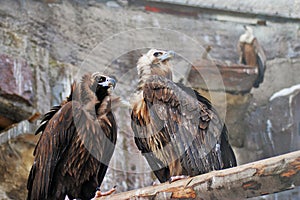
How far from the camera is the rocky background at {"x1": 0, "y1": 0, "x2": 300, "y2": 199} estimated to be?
9.66 m

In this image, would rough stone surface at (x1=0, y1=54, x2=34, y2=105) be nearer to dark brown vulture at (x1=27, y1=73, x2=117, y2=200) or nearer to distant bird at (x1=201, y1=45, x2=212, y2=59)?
dark brown vulture at (x1=27, y1=73, x2=117, y2=200)

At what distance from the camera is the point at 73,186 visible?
A: 739 cm

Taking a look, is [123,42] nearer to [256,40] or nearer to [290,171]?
[256,40]

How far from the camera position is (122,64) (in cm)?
1146

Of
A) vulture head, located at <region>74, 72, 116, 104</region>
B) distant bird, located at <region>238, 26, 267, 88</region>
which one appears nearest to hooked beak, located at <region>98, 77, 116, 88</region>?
vulture head, located at <region>74, 72, 116, 104</region>

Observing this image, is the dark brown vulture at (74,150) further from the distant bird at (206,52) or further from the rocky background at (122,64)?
the distant bird at (206,52)

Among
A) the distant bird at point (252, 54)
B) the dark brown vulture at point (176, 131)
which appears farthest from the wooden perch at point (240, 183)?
the distant bird at point (252, 54)

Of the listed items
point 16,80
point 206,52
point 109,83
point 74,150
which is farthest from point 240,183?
point 206,52

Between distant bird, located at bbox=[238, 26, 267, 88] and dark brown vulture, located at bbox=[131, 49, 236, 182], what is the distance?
4.20m

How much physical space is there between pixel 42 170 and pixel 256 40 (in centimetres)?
536

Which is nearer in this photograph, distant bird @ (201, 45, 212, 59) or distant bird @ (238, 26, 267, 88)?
distant bird @ (201, 45, 212, 59)

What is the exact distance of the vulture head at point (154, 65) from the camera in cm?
769

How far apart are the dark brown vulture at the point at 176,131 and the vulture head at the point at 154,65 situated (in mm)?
364

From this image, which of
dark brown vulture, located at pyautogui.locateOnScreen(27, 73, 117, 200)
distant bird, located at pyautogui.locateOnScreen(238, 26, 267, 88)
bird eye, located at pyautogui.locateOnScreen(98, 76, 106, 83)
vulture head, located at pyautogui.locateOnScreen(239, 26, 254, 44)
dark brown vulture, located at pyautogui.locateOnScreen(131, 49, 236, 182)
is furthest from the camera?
vulture head, located at pyautogui.locateOnScreen(239, 26, 254, 44)
